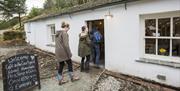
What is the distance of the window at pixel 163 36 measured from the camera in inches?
183

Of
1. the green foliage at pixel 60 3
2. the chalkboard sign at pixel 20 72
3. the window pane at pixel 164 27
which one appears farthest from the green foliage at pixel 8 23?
the window pane at pixel 164 27

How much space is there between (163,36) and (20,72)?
424 cm

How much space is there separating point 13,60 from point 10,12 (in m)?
25.1

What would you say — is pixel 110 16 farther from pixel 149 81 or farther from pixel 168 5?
A: pixel 149 81

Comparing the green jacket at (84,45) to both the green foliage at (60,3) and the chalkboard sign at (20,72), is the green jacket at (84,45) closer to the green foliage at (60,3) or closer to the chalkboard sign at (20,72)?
the chalkboard sign at (20,72)

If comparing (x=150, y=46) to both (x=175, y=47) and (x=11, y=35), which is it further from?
(x=11, y=35)

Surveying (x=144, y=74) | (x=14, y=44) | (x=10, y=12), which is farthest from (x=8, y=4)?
(x=144, y=74)

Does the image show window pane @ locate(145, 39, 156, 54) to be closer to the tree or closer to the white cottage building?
the white cottage building

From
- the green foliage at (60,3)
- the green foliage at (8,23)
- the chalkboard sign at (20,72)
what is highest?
the green foliage at (60,3)

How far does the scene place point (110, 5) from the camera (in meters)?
5.91

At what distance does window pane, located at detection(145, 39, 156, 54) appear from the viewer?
517 centimetres

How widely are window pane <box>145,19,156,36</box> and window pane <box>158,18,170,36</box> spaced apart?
0.50 feet

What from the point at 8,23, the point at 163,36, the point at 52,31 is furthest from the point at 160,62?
the point at 8,23

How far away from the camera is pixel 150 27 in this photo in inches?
203
